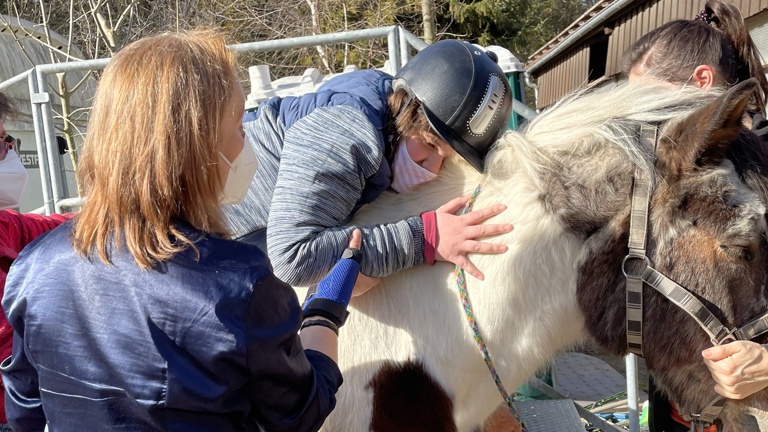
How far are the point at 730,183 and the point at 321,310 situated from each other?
1.01m

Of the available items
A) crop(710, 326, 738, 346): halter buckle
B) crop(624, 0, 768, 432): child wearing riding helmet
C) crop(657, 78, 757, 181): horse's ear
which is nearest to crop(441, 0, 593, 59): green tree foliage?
crop(624, 0, 768, 432): child wearing riding helmet

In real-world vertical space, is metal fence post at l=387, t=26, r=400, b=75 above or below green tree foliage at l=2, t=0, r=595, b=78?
above

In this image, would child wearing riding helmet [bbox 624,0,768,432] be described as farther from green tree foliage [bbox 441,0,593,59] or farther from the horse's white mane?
green tree foliage [bbox 441,0,593,59]

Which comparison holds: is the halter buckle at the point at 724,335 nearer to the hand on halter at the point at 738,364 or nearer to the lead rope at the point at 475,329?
the hand on halter at the point at 738,364

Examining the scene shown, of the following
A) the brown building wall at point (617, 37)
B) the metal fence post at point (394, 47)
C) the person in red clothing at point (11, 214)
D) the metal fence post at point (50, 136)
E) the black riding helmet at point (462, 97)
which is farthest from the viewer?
the brown building wall at point (617, 37)

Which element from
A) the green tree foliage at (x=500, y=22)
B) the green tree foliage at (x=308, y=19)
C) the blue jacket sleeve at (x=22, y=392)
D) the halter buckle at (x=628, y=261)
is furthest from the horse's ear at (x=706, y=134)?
the green tree foliage at (x=500, y=22)

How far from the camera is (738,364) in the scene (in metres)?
1.46

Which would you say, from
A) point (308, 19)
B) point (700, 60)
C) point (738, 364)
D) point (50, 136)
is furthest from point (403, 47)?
point (308, 19)

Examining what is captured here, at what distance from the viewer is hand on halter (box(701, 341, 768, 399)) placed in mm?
1452

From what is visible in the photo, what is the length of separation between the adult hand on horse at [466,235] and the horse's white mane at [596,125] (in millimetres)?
147

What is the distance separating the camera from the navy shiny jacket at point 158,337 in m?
1.08

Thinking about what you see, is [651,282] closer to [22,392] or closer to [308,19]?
[22,392]

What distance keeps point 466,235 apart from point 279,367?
25.4 inches

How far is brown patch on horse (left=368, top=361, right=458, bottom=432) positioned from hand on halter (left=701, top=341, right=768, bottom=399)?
0.67 metres
